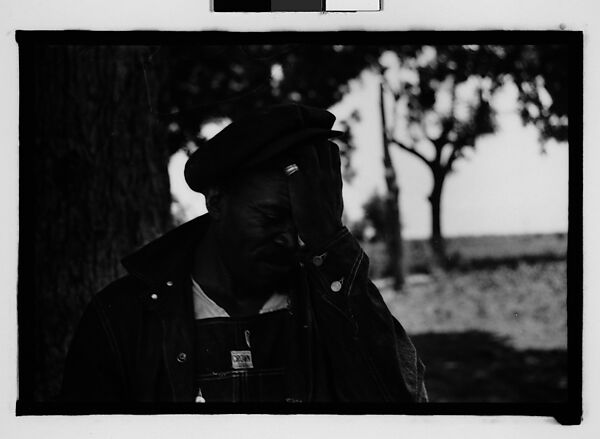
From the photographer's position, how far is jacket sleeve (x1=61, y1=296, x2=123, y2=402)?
3715mm

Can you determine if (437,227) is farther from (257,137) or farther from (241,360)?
(241,360)

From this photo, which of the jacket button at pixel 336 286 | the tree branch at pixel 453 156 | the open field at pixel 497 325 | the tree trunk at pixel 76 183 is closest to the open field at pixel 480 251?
the open field at pixel 497 325

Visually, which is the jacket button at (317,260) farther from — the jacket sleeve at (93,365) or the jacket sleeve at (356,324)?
the jacket sleeve at (93,365)

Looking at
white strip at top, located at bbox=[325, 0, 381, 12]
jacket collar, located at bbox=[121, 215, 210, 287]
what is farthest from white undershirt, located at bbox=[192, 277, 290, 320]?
white strip at top, located at bbox=[325, 0, 381, 12]

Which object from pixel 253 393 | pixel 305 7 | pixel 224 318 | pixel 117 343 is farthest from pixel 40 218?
pixel 305 7

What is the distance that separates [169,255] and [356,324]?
2.48 feet

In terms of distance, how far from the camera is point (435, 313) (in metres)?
3.72

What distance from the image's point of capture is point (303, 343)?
3.72 metres

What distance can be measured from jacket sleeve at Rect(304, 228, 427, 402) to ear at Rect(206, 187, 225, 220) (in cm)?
38

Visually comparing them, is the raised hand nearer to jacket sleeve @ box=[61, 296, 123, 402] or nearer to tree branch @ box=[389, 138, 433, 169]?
tree branch @ box=[389, 138, 433, 169]

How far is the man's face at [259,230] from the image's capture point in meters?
3.71

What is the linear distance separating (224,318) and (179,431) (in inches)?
18.1

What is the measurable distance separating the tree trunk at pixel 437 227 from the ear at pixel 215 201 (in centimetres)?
79

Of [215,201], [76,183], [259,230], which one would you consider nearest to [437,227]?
[259,230]
